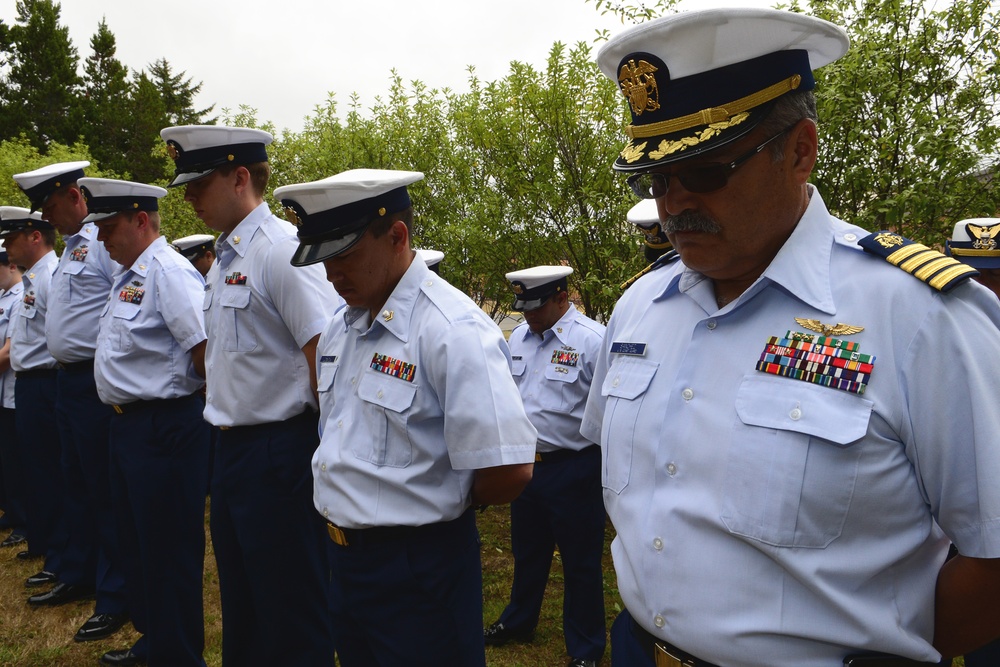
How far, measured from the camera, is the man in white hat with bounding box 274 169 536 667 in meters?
2.42

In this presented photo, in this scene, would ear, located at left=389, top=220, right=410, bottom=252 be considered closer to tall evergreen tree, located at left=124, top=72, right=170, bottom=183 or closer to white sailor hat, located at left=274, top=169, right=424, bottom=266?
white sailor hat, located at left=274, top=169, right=424, bottom=266

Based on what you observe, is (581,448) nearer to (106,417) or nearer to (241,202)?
(241,202)

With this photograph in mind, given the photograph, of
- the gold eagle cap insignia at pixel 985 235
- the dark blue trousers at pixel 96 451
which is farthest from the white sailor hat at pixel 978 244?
the dark blue trousers at pixel 96 451

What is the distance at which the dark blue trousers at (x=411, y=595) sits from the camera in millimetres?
2441

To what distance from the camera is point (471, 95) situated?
26.4ft

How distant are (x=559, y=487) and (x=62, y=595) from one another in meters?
3.74

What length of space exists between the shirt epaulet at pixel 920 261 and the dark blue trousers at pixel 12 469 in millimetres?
7393

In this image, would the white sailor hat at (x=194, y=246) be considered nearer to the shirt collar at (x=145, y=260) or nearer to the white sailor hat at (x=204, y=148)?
the shirt collar at (x=145, y=260)

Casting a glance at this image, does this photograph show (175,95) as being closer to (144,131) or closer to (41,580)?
(144,131)

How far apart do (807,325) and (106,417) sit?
4454mm

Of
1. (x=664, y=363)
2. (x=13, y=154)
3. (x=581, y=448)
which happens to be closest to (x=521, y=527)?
(x=581, y=448)

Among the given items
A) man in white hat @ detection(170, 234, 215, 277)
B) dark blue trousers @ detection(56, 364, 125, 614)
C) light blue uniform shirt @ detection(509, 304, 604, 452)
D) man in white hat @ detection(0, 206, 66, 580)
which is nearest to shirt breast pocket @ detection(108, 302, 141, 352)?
dark blue trousers @ detection(56, 364, 125, 614)

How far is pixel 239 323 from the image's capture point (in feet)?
10.7

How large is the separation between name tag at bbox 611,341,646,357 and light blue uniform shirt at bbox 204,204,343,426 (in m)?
1.67
